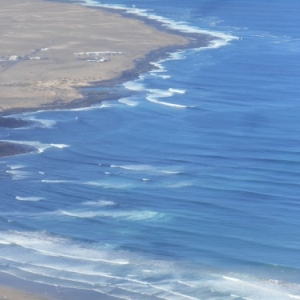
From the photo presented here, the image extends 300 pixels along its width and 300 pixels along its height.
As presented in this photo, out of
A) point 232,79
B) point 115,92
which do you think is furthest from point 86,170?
point 232,79

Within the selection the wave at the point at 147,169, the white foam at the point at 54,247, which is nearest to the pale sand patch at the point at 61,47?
the wave at the point at 147,169

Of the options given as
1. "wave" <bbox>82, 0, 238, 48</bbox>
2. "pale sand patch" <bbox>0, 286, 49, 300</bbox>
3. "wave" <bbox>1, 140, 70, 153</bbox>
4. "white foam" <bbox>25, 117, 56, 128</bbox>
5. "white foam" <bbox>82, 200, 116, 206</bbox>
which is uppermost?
"wave" <bbox>82, 0, 238, 48</bbox>

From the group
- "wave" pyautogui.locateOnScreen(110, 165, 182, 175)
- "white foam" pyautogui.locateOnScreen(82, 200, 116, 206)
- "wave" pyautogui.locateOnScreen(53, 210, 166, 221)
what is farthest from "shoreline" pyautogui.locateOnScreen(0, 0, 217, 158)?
"wave" pyautogui.locateOnScreen(53, 210, 166, 221)

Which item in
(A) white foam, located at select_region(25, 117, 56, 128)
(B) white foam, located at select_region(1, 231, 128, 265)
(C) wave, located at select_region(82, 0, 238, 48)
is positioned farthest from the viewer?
(C) wave, located at select_region(82, 0, 238, 48)

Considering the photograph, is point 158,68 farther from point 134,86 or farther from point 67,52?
point 67,52

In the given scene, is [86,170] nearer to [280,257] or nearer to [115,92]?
[280,257]

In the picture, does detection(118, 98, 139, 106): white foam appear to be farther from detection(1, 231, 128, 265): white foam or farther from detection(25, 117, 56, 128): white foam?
detection(1, 231, 128, 265): white foam
